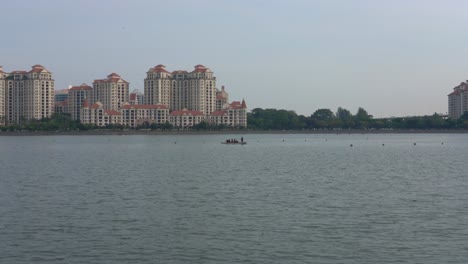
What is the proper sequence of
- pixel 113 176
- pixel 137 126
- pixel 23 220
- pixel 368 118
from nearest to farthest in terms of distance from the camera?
pixel 23 220
pixel 113 176
pixel 137 126
pixel 368 118

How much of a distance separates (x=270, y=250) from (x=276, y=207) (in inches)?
242

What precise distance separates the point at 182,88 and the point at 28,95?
37051 millimetres

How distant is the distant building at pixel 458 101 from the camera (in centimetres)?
18250

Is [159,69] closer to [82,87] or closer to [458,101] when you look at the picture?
[82,87]

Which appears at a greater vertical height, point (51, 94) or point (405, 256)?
point (51, 94)

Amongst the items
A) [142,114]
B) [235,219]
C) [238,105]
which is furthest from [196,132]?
[235,219]

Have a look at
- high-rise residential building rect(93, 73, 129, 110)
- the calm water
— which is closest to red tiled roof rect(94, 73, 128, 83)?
high-rise residential building rect(93, 73, 129, 110)

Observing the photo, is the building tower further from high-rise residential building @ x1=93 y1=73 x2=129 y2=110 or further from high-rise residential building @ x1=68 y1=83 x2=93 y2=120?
high-rise residential building @ x1=68 y1=83 x2=93 y2=120

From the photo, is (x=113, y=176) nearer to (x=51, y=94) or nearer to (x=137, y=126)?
(x=137, y=126)

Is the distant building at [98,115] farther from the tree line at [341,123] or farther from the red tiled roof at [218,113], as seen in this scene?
the tree line at [341,123]

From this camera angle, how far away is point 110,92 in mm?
161875

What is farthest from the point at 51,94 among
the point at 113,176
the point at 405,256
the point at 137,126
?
the point at 405,256

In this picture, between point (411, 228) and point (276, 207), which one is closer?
point (411, 228)

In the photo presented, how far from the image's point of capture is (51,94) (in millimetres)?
159750
